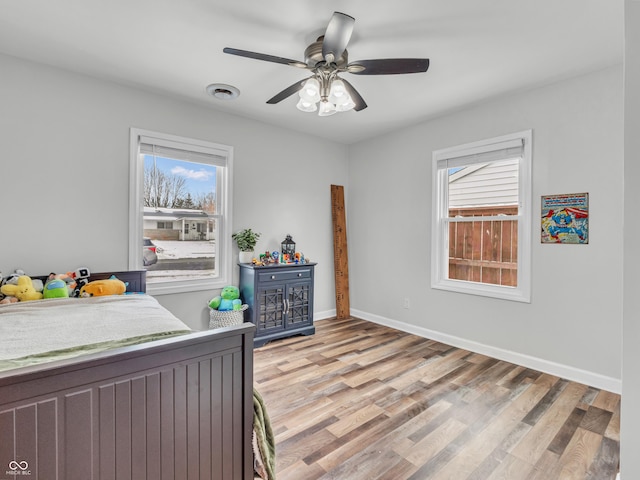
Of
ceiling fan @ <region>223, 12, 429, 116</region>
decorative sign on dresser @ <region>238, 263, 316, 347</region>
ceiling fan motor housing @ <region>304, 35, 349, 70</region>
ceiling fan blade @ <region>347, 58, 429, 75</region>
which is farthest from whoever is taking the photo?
decorative sign on dresser @ <region>238, 263, 316, 347</region>

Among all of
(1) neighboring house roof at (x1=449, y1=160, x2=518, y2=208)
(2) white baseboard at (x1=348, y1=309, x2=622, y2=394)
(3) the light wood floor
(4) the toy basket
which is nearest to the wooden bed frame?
(3) the light wood floor

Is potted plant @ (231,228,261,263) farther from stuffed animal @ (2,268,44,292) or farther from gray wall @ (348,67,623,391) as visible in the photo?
gray wall @ (348,67,623,391)

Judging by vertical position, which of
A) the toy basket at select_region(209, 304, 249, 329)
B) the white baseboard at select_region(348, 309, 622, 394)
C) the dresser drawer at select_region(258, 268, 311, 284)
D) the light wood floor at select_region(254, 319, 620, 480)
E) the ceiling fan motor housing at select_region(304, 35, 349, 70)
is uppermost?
the ceiling fan motor housing at select_region(304, 35, 349, 70)

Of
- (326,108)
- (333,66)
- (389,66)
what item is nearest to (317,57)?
(333,66)

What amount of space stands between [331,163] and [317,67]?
242 centimetres

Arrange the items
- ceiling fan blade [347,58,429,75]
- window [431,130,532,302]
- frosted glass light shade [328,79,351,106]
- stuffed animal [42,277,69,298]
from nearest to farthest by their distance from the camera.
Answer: ceiling fan blade [347,58,429,75] → frosted glass light shade [328,79,351,106] → stuffed animal [42,277,69,298] → window [431,130,532,302]

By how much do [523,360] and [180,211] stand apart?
3.66 metres

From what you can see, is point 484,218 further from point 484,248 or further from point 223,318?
point 223,318

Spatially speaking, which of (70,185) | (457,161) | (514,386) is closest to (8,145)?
(70,185)

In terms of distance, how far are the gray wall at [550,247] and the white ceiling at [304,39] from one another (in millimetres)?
279

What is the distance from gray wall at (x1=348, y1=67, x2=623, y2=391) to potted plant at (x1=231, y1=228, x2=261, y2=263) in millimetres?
1848

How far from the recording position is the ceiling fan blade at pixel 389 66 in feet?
6.06

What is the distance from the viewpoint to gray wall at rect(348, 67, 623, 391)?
242cm

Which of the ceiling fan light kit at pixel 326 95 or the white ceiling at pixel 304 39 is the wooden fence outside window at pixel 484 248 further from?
the ceiling fan light kit at pixel 326 95
